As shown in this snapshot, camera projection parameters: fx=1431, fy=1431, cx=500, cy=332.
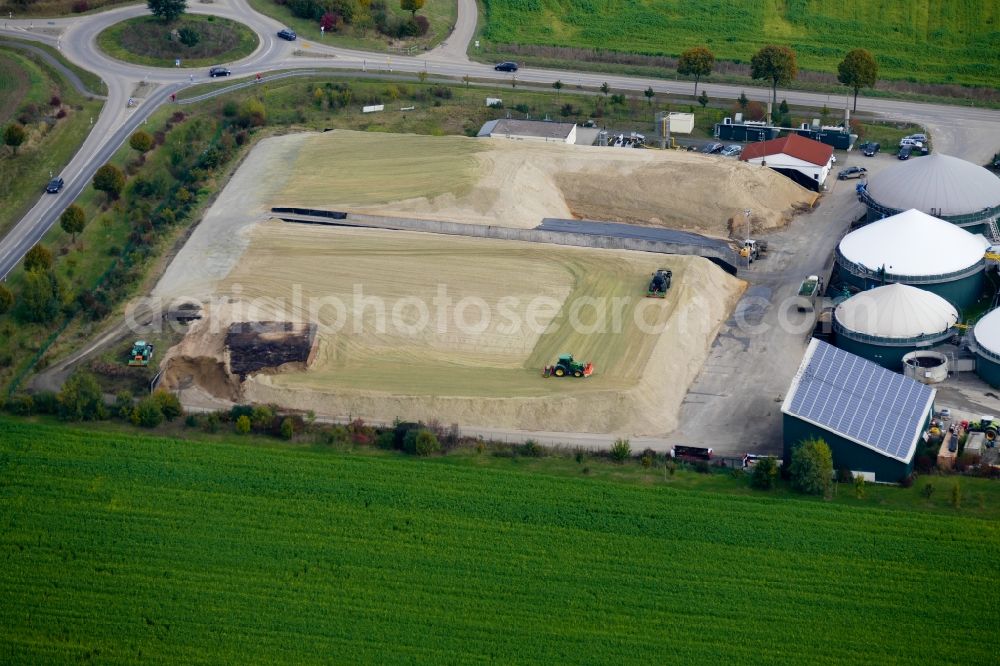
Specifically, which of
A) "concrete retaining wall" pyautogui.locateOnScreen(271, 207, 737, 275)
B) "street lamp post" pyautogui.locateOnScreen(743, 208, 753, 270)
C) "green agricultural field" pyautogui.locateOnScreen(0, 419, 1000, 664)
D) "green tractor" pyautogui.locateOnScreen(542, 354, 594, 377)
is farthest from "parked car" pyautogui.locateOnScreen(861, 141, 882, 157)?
"green agricultural field" pyautogui.locateOnScreen(0, 419, 1000, 664)

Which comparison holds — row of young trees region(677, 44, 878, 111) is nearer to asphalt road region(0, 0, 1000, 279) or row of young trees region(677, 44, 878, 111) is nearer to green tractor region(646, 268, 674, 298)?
asphalt road region(0, 0, 1000, 279)

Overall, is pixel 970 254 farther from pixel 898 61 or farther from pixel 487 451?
pixel 898 61

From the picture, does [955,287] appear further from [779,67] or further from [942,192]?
[779,67]

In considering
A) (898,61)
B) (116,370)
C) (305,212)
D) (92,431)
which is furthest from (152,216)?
(898,61)

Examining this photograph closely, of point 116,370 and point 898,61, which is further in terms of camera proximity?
point 898,61

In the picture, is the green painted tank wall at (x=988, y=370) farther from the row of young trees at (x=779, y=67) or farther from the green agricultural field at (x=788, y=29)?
the green agricultural field at (x=788, y=29)

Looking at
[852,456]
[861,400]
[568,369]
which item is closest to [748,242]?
[568,369]
